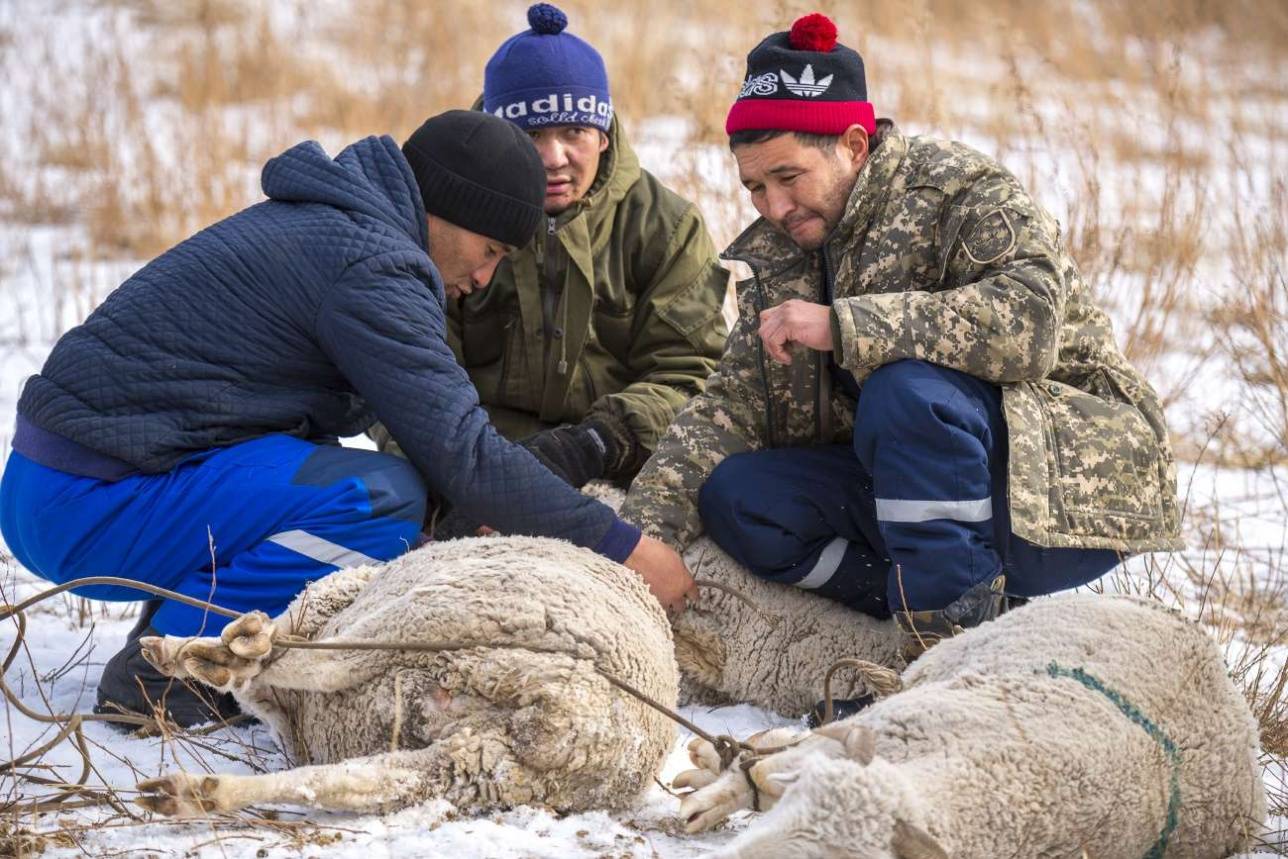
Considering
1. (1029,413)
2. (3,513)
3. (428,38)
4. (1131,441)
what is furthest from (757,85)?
(428,38)

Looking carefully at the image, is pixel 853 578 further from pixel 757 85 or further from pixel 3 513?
pixel 3 513

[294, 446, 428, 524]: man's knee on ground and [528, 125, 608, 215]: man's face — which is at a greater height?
[528, 125, 608, 215]: man's face

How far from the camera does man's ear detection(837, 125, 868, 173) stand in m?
3.31

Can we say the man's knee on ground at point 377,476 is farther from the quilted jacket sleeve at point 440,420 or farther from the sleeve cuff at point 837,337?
the sleeve cuff at point 837,337

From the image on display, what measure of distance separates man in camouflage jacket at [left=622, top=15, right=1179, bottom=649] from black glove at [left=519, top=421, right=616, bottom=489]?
0.39m

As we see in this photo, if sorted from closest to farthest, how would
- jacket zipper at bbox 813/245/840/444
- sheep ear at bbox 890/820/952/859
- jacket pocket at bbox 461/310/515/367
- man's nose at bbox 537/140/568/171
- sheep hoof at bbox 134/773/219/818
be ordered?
1. sheep ear at bbox 890/820/952/859
2. sheep hoof at bbox 134/773/219/818
3. jacket zipper at bbox 813/245/840/444
4. man's nose at bbox 537/140/568/171
5. jacket pocket at bbox 461/310/515/367

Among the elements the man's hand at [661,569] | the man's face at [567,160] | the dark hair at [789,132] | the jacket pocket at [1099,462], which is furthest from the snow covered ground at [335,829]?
the man's face at [567,160]

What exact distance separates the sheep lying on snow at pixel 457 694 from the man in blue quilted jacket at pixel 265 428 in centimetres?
43

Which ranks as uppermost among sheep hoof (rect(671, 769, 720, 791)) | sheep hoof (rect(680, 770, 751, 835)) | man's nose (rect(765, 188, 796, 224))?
man's nose (rect(765, 188, 796, 224))

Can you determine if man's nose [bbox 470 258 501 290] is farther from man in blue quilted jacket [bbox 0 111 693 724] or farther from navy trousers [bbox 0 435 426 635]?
navy trousers [bbox 0 435 426 635]

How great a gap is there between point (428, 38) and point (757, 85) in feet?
24.7

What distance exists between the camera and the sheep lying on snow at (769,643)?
10.7 feet

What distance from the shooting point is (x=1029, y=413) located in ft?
10.1

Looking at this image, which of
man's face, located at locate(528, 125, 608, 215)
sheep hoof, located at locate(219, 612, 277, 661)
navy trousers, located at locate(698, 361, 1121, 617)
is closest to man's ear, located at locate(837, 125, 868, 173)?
navy trousers, located at locate(698, 361, 1121, 617)
